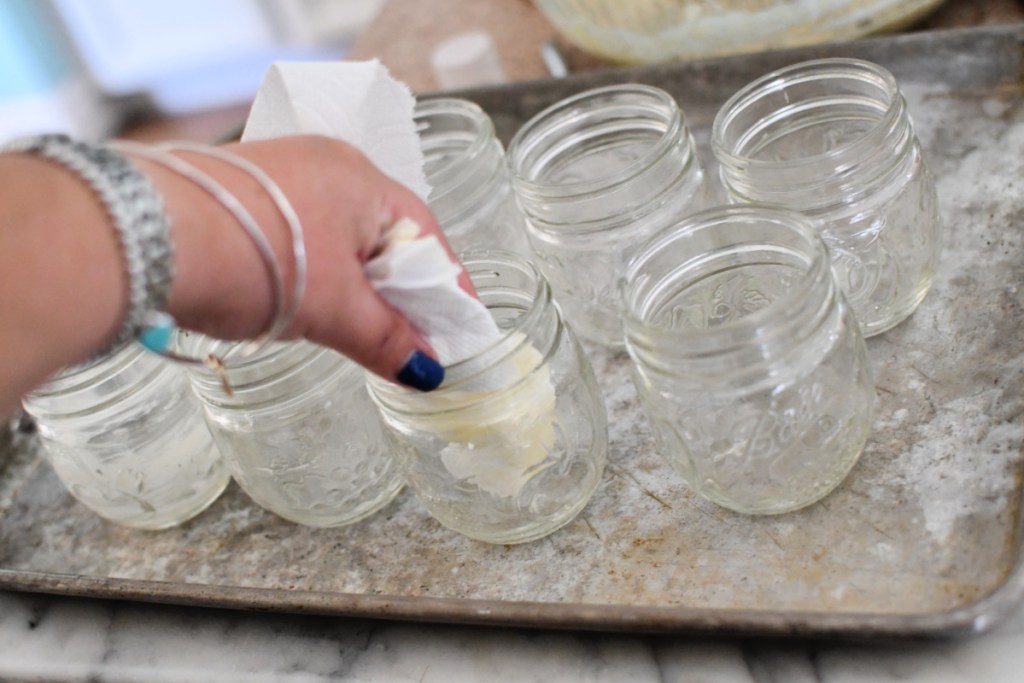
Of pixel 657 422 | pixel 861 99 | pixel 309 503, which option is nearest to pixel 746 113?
pixel 861 99

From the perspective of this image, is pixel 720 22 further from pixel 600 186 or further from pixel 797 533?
pixel 797 533

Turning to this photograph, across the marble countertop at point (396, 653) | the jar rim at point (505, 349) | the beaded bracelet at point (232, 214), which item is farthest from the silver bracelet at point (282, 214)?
the marble countertop at point (396, 653)

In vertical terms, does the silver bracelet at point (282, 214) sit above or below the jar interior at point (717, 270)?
above

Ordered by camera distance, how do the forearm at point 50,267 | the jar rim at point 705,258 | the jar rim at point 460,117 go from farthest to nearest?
1. the jar rim at point 460,117
2. the jar rim at point 705,258
3. the forearm at point 50,267

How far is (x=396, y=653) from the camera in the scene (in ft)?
2.04

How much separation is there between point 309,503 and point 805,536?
325 millimetres

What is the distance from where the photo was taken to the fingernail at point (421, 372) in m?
0.53

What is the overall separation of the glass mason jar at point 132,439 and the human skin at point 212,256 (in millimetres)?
252

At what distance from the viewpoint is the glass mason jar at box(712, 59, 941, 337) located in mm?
645

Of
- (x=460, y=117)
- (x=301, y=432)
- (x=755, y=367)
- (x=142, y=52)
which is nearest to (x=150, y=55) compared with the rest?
(x=142, y=52)

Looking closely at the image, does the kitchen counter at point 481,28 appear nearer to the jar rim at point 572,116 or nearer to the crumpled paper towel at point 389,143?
the jar rim at point 572,116

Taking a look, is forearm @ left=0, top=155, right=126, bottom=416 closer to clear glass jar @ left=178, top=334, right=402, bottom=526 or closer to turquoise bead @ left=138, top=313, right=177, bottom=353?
turquoise bead @ left=138, top=313, right=177, bottom=353

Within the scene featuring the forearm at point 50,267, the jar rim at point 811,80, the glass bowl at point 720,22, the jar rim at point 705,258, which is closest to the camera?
the forearm at point 50,267

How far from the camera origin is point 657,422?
59 centimetres
